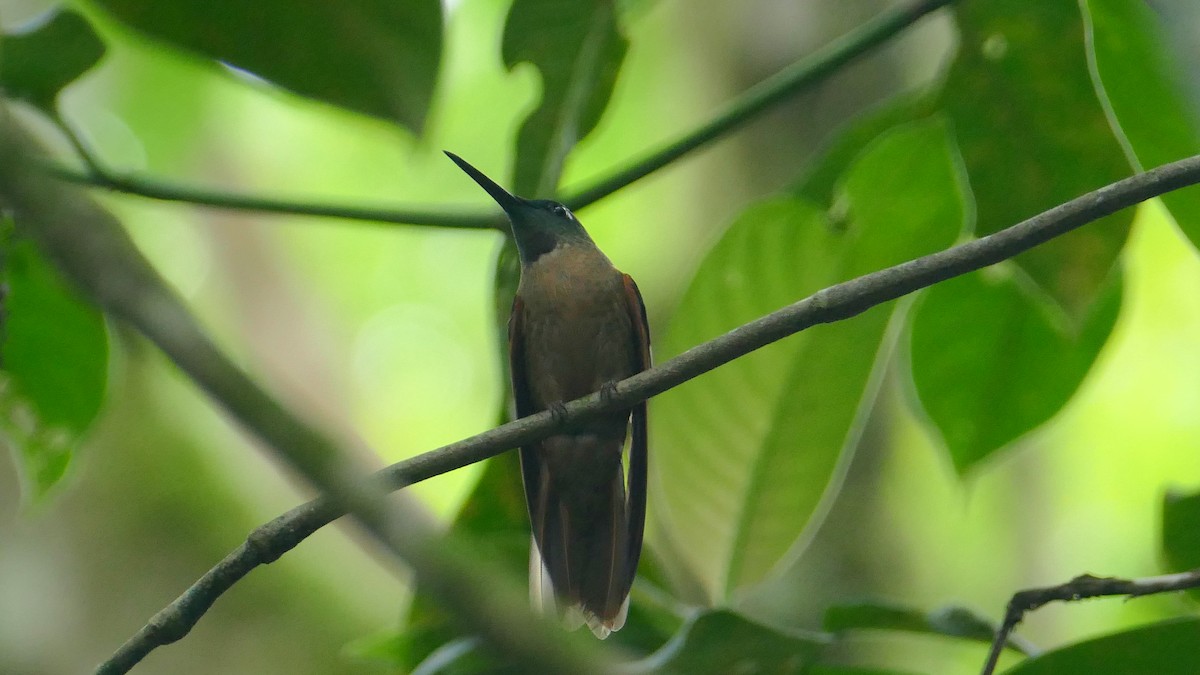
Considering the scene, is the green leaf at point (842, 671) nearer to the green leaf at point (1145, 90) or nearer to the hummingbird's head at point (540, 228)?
the green leaf at point (1145, 90)

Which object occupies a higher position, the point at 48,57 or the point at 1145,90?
the point at 48,57

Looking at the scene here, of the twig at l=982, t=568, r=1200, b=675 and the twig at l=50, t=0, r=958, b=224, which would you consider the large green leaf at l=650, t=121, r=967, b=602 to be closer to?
the twig at l=50, t=0, r=958, b=224

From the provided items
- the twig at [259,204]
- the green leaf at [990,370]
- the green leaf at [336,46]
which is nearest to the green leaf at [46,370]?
the twig at [259,204]

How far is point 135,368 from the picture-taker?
3.69 m

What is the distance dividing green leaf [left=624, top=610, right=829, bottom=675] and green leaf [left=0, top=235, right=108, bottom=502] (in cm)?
130

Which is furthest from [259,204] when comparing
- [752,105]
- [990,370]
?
[990,370]

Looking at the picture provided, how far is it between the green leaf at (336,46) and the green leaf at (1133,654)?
1432mm

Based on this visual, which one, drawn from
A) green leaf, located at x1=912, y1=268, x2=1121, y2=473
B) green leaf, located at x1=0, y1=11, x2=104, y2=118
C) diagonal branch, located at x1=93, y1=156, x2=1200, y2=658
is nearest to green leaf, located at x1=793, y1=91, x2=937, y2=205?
green leaf, located at x1=912, y1=268, x2=1121, y2=473

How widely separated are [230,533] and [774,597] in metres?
1.87

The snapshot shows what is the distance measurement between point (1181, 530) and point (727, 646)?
31.9 inches

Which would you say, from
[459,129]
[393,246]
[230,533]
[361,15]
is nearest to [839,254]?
[361,15]

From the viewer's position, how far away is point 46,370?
2.31 meters

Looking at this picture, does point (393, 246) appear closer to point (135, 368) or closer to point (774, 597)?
point (135, 368)

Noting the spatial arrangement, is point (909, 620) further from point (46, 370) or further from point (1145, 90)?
point (46, 370)
